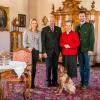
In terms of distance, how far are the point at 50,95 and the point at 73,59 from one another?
88 centimetres

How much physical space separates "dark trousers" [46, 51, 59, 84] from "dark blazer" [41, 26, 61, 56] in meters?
0.10

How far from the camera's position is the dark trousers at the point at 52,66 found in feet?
19.2

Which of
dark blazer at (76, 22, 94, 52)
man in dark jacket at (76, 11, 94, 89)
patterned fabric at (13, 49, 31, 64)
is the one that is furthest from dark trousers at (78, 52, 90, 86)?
patterned fabric at (13, 49, 31, 64)

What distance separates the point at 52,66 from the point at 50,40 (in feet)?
1.93

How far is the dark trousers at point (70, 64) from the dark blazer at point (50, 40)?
29cm

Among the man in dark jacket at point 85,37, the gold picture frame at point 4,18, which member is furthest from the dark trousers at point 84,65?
the gold picture frame at point 4,18

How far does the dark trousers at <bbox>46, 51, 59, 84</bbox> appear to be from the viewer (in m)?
5.85

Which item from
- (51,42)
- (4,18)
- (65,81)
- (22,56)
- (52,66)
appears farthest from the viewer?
(4,18)

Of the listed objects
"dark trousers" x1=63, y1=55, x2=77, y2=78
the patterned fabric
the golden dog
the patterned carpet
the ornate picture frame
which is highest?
the ornate picture frame

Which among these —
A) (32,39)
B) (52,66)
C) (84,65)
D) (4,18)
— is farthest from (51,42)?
(4,18)

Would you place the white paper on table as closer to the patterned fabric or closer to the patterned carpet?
the patterned fabric

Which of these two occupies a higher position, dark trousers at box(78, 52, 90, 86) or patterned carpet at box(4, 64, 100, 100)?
dark trousers at box(78, 52, 90, 86)

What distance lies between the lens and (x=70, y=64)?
221 inches

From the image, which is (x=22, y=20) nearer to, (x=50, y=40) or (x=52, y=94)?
(x=50, y=40)
